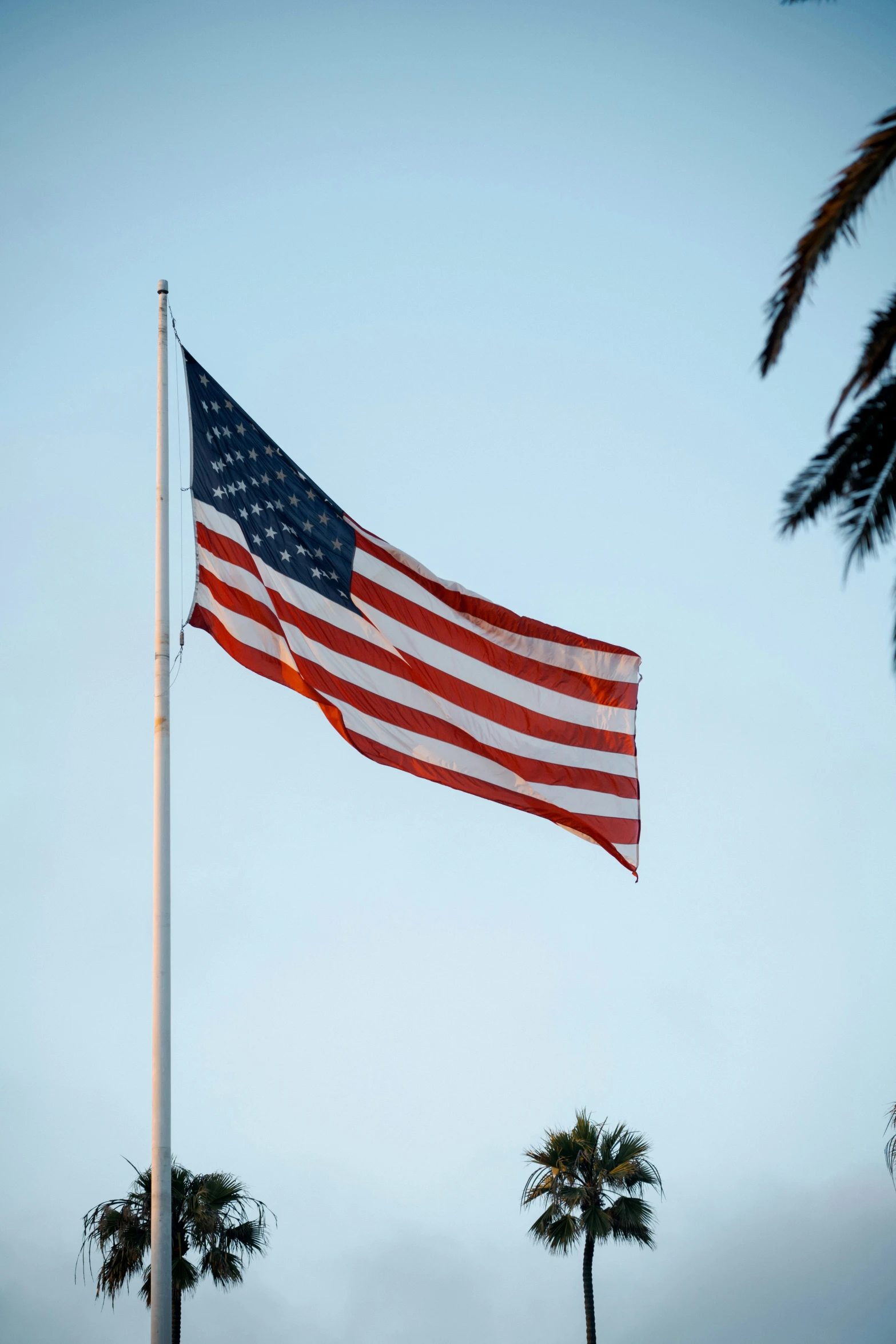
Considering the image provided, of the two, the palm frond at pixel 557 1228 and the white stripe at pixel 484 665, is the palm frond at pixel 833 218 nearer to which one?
the white stripe at pixel 484 665

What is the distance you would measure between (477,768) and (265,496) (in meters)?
4.10

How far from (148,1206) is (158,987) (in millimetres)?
19045

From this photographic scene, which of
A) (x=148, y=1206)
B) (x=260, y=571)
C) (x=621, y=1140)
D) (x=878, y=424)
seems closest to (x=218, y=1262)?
(x=148, y=1206)

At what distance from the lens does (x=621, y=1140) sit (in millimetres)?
36250

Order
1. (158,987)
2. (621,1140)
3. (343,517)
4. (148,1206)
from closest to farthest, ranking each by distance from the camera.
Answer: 1. (158,987)
2. (343,517)
3. (148,1206)
4. (621,1140)

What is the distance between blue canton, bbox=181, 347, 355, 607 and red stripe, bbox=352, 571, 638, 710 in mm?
798

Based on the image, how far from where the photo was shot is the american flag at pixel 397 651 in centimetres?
1586

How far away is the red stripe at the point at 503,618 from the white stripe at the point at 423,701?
4.18 feet

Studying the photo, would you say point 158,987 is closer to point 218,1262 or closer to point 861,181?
point 861,181

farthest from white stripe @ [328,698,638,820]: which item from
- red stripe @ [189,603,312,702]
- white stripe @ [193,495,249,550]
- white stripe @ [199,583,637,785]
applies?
white stripe @ [193,495,249,550]

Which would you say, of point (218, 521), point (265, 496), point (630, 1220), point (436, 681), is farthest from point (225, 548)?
point (630, 1220)

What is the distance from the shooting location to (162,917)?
44.0ft

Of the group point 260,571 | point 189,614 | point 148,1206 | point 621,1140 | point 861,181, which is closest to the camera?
point 861,181

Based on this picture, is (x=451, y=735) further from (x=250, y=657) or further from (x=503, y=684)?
(x=250, y=657)
